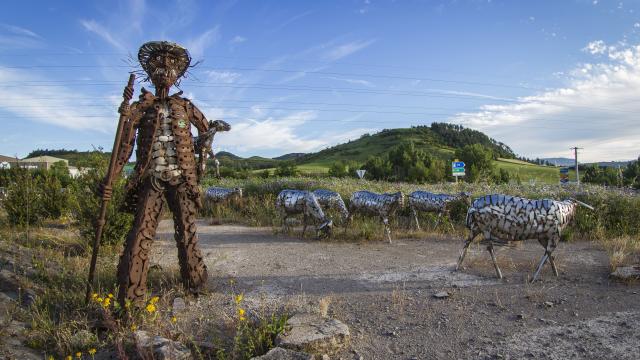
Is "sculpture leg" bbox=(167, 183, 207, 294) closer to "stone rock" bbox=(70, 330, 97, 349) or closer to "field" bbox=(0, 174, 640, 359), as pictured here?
"field" bbox=(0, 174, 640, 359)

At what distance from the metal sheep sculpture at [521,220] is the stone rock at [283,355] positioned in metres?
4.13

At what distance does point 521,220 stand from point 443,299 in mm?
1970

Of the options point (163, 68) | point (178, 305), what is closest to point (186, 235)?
point (178, 305)

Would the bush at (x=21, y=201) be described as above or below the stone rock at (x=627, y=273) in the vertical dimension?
above

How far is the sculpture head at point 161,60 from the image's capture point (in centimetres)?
536

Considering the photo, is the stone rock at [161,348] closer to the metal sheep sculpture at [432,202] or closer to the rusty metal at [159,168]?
the rusty metal at [159,168]

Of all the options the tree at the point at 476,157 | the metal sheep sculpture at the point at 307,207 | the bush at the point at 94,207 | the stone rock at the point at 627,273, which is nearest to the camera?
the stone rock at the point at 627,273

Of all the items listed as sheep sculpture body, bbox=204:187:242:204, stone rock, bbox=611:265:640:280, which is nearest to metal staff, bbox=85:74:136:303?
stone rock, bbox=611:265:640:280

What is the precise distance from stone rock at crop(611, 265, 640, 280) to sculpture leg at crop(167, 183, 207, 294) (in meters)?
6.51

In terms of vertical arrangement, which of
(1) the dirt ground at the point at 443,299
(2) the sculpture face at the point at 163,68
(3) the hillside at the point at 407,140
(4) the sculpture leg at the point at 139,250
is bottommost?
(1) the dirt ground at the point at 443,299

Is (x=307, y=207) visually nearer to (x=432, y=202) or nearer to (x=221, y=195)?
(x=432, y=202)

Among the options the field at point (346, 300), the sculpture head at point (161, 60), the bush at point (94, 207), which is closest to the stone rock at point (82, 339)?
the field at point (346, 300)

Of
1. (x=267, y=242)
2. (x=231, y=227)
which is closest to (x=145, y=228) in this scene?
(x=267, y=242)

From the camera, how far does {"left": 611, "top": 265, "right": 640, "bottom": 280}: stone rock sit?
6.32 metres
